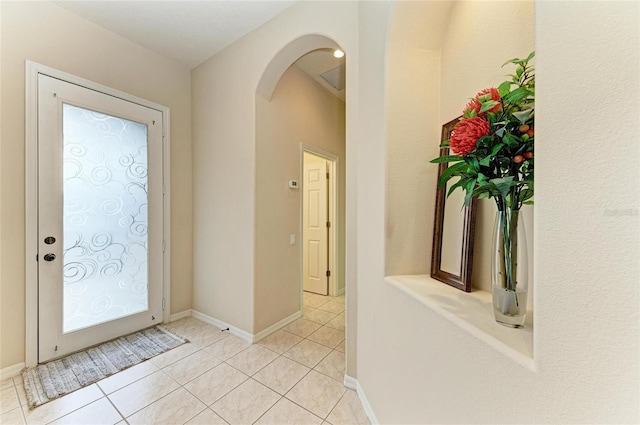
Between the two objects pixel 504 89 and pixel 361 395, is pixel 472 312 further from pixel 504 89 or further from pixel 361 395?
pixel 361 395

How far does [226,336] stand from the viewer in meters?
2.48

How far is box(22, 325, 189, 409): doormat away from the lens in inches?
66.8

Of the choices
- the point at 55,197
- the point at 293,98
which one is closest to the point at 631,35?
the point at 293,98

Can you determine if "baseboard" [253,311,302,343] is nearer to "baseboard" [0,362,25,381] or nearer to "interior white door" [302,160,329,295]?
"interior white door" [302,160,329,295]

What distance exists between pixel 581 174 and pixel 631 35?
22 cm

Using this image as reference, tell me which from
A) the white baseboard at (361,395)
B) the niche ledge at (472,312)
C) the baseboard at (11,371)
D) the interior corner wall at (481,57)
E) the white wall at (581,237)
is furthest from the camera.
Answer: the baseboard at (11,371)

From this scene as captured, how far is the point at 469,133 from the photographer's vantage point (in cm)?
71

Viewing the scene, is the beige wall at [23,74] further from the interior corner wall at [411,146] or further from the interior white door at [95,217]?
the interior corner wall at [411,146]

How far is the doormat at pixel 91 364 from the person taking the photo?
1697 mm

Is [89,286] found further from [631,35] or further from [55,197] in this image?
[631,35]

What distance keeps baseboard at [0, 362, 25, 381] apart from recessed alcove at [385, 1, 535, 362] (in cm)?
287

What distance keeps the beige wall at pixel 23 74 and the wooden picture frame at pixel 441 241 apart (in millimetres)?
2833

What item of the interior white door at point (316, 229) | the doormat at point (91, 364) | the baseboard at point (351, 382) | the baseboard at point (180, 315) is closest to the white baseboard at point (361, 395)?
the baseboard at point (351, 382)

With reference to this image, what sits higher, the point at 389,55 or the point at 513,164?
the point at 389,55
